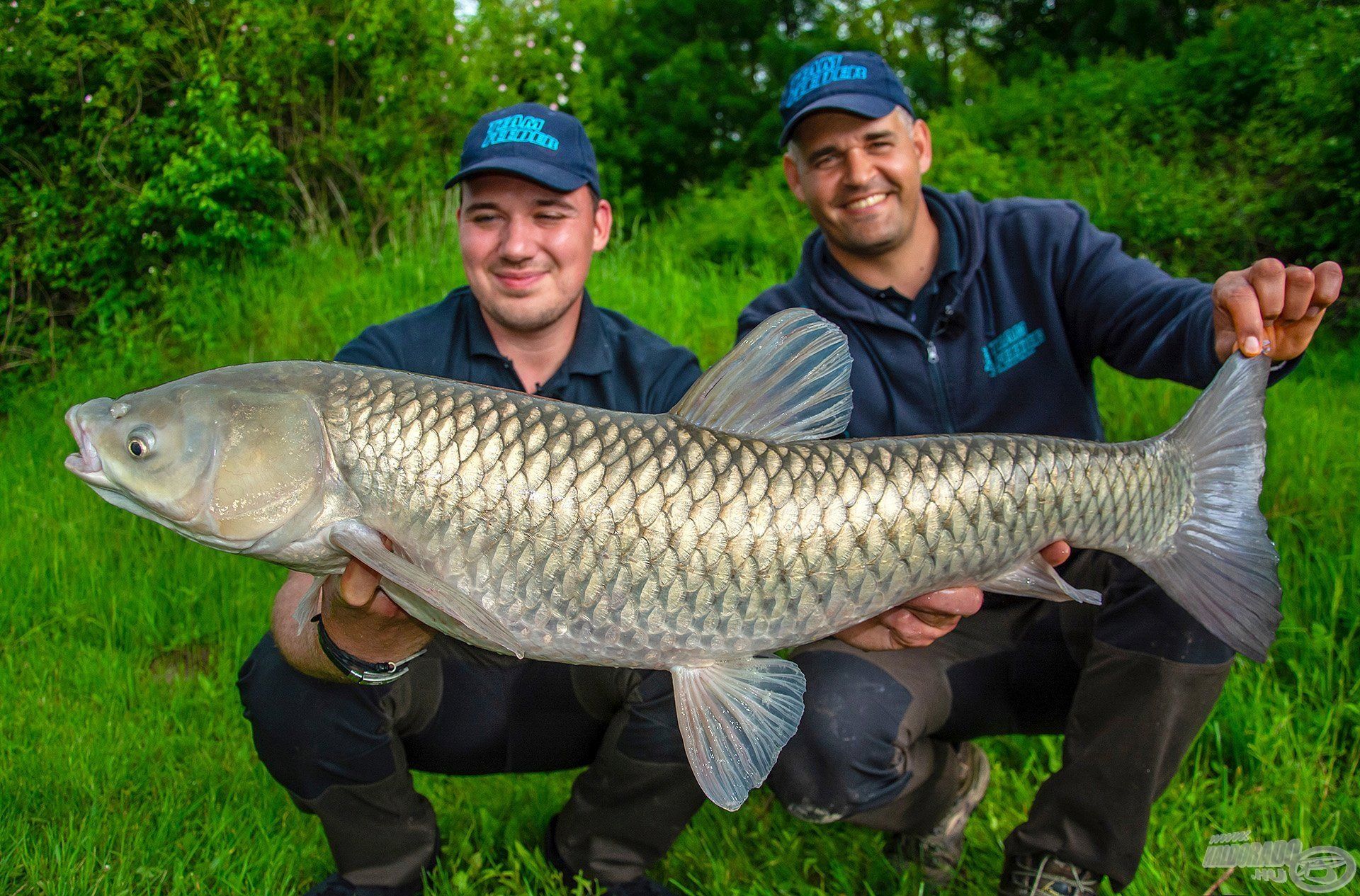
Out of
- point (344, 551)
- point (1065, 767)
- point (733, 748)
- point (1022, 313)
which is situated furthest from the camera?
point (1022, 313)

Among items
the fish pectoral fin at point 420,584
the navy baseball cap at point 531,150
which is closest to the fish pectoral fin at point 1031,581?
the fish pectoral fin at point 420,584

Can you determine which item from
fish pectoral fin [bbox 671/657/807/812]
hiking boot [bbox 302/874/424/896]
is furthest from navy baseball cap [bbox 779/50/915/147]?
hiking boot [bbox 302/874/424/896]

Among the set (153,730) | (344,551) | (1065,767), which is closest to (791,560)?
(344,551)

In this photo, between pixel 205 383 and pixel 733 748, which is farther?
Result: pixel 733 748

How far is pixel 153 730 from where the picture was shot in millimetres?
2584

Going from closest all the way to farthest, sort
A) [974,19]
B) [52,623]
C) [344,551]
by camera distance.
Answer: [344,551] < [52,623] < [974,19]

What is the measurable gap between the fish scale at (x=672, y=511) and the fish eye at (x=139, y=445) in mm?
269

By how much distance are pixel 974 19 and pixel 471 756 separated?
1534cm

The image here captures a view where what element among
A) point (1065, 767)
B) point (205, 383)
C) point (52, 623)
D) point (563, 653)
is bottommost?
point (52, 623)

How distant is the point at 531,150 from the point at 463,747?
141cm

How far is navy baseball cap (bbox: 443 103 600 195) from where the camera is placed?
2.46m

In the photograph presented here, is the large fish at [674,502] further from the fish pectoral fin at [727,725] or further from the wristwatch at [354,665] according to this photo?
the wristwatch at [354,665]

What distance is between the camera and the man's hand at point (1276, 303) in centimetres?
179

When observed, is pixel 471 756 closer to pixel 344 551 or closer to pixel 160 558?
pixel 344 551
